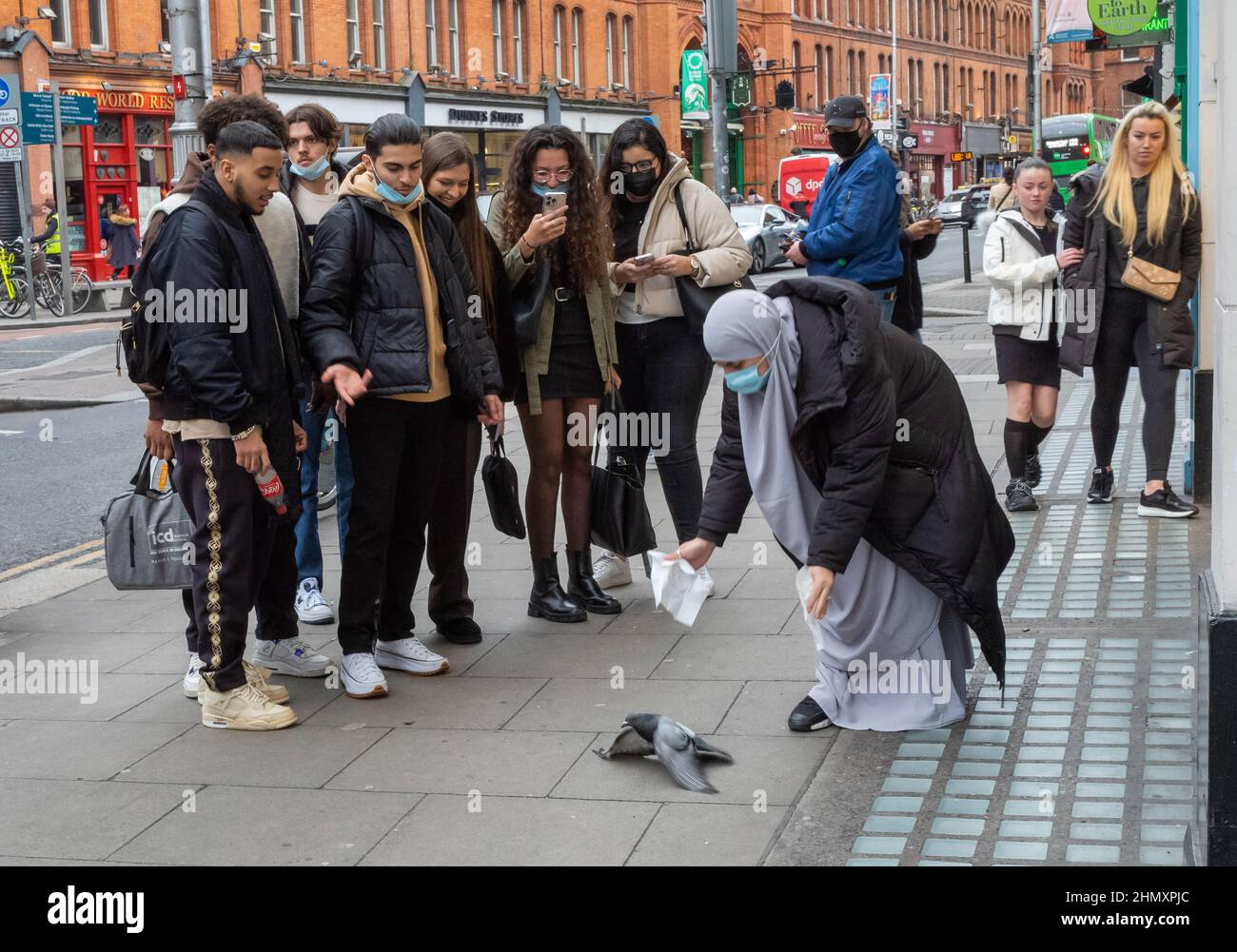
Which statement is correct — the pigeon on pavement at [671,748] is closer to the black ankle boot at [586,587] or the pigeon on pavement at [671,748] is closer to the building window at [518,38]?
the black ankle boot at [586,587]

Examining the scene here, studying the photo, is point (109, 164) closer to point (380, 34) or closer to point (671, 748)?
point (380, 34)

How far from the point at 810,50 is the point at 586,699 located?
6324cm

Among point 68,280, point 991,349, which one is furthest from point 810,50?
point 991,349

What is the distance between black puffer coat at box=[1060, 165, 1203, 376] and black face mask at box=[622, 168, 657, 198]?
7.62 feet

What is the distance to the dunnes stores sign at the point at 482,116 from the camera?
1684 inches

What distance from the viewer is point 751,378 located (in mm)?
4262

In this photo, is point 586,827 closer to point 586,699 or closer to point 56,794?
point 586,699

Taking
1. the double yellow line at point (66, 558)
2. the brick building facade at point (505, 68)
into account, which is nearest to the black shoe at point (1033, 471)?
the double yellow line at point (66, 558)

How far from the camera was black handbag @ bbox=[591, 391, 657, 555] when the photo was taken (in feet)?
20.1

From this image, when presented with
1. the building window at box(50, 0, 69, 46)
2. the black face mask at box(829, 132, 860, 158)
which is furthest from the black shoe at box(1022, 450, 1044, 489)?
the building window at box(50, 0, 69, 46)

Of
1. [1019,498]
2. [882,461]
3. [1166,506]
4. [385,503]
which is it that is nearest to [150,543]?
[385,503]

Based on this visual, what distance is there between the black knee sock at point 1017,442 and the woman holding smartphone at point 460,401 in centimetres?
306

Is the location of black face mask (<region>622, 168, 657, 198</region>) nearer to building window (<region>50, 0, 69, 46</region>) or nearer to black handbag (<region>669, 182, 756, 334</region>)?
black handbag (<region>669, 182, 756, 334</region>)

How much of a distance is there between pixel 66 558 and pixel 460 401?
3373 millimetres
